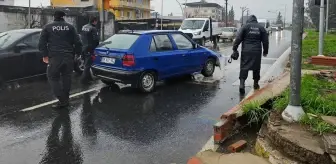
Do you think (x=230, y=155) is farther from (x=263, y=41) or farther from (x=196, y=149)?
(x=263, y=41)

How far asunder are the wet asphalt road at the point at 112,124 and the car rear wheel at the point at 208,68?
140cm

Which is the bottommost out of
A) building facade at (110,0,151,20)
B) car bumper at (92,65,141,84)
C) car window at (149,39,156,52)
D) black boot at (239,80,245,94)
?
black boot at (239,80,245,94)

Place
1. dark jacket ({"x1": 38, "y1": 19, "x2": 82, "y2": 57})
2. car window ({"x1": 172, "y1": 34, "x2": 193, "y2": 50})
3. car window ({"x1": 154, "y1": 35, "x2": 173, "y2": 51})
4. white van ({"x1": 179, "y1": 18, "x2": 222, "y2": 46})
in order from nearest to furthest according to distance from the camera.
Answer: dark jacket ({"x1": 38, "y1": 19, "x2": 82, "y2": 57}), car window ({"x1": 154, "y1": 35, "x2": 173, "y2": 51}), car window ({"x1": 172, "y1": 34, "x2": 193, "y2": 50}), white van ({"x1": 179, "y1": 18, "x2": 222, "y2": 46})

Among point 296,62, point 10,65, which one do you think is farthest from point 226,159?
point 10,65

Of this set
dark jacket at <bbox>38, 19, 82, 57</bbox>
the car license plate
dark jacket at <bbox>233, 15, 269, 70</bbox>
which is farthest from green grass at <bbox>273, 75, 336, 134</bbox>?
the car license plate

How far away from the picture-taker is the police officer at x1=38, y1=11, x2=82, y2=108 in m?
6.83

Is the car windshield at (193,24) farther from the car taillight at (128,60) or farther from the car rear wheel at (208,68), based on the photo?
the car taillight at (128,60)

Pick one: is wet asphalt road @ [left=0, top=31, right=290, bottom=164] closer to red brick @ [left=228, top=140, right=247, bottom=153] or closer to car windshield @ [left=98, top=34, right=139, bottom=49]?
red brick @ [left=228, top=140, right=247, bottom=153]

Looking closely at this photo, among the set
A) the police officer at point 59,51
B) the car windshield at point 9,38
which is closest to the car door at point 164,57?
the police officer at point 59,51

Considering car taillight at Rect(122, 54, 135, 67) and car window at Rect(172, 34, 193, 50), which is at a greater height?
car window at Rect(172, 34, 193, 50)

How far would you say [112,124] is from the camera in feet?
19.5

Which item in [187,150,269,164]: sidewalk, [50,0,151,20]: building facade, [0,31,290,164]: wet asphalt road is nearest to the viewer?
[187,150,269,164]: sidewalk

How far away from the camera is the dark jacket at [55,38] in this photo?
6.80 meters

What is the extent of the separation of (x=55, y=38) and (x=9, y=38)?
320 cm
